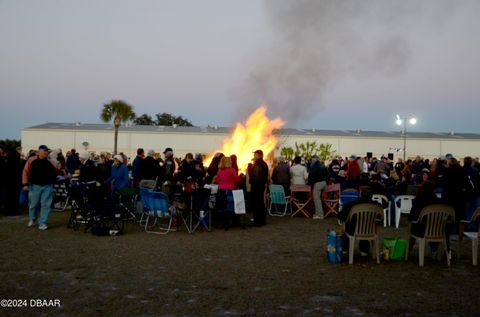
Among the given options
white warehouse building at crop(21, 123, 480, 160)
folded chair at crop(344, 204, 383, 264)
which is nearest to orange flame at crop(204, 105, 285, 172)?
folded chair at crop(344, 204, 383, 264)

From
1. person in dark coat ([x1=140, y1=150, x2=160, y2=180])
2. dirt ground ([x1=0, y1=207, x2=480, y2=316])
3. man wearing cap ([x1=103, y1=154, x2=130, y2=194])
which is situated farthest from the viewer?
person in dark coat ([x1=140, y1=150, x2=160, y2=180])

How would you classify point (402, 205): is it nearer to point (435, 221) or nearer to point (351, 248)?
point (435, 221)

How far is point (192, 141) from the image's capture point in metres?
46.3

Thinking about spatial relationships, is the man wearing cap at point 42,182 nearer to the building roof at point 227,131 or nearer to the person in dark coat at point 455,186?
the person in dark coat at point 455,186

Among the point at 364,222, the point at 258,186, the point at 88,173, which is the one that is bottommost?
the point at 364,222

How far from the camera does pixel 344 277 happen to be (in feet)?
22.2

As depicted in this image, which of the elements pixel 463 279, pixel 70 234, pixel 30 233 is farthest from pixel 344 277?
pixel 30 233

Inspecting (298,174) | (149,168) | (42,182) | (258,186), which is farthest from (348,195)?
(42,182)

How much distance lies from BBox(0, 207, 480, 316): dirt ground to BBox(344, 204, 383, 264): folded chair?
0.38m

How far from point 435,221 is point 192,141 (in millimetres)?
39507

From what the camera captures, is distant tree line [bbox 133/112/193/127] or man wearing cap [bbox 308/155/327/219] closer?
man wearing cap [bbox 308/155/327/219]

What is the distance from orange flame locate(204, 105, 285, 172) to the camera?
17.4 m

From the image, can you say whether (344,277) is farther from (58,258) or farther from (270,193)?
(270,193)

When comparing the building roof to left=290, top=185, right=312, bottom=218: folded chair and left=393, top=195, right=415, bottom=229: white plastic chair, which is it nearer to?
left=290, top=185, right=312, bottom=218: folded chair
